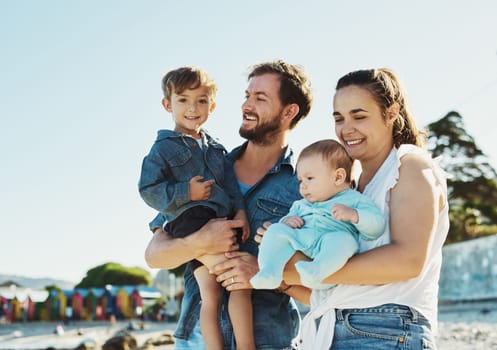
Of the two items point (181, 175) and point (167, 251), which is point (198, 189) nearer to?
point (181, 175)

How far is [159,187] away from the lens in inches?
135

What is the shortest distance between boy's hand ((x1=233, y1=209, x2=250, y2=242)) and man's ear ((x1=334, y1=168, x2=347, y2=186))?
791 mm

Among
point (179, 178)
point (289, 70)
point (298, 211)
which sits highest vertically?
point (289, 70)

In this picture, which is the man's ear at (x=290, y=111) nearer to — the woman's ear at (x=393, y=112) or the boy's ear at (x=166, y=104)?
the boy's ear at (x=166, y=104)

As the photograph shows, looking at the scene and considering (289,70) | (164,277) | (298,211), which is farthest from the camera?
(164,277)

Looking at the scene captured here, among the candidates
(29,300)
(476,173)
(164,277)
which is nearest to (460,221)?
(476,173)

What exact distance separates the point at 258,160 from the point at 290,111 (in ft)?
1.08

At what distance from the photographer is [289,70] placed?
12.5 feet

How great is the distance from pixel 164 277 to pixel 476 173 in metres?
42.5

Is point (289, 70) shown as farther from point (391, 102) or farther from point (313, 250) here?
point (313, 250)

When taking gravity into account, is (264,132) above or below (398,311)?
above

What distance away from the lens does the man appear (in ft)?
10.7

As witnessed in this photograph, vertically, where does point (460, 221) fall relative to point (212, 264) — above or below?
above

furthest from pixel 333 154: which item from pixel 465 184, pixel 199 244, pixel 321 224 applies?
pixel 465 184
